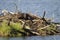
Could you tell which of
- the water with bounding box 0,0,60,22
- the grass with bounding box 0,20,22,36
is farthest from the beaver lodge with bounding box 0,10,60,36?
the water with bounding box 0,0,60,22

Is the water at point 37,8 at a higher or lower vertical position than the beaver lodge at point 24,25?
lower

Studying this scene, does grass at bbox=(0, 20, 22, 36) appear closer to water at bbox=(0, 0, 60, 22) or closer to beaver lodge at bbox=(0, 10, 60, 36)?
beaver lodge at bbox=(0, 10, 60, 36)

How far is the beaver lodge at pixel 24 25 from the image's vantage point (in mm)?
29550

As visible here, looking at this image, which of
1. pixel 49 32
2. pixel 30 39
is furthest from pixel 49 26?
pixel 30 39

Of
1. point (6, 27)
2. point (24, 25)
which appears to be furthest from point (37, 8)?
point (6, 27)

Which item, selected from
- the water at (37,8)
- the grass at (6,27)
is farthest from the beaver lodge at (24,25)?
the water at (37,8)

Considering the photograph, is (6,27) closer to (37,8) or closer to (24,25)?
(24,25)

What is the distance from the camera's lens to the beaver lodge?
29.5 m

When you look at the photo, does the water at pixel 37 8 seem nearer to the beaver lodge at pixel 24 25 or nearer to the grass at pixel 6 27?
the beaver lodge at pixel 24 25

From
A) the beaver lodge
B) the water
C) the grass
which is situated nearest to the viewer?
the grass

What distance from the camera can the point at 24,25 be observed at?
97.6 feet

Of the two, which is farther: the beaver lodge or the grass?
the beaver lodge

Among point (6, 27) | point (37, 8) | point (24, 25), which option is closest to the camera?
point (6, 27)

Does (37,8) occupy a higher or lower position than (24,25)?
lower
